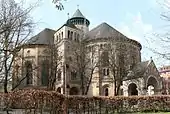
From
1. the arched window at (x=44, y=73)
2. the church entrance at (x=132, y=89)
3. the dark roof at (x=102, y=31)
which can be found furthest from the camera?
the dark roof at (x=102, y=31)

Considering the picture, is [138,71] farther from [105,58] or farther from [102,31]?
[102,31]

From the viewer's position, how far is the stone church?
50312 mm

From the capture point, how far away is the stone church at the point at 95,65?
165 feet

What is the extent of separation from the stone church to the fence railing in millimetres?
17020

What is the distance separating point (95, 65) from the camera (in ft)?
177

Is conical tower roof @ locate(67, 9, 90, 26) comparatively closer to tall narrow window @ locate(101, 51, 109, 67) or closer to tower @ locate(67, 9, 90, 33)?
tower @ locate(67, 9, 90, 33)

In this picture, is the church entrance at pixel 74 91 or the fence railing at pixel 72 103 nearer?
the fence railing at pixel 72 103

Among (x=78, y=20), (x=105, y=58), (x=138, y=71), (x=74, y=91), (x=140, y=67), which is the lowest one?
(x=74, y=91)

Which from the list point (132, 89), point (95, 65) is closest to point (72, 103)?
point (95, 65)

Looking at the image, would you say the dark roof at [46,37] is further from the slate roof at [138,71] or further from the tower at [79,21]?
the slate roof at [138,71]

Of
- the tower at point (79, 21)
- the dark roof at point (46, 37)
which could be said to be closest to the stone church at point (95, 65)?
the dark roof at point (46, 37)

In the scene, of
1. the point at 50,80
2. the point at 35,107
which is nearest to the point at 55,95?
the point at 35,107

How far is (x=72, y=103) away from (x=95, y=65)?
101 feet

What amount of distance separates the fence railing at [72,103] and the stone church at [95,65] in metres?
17.0
